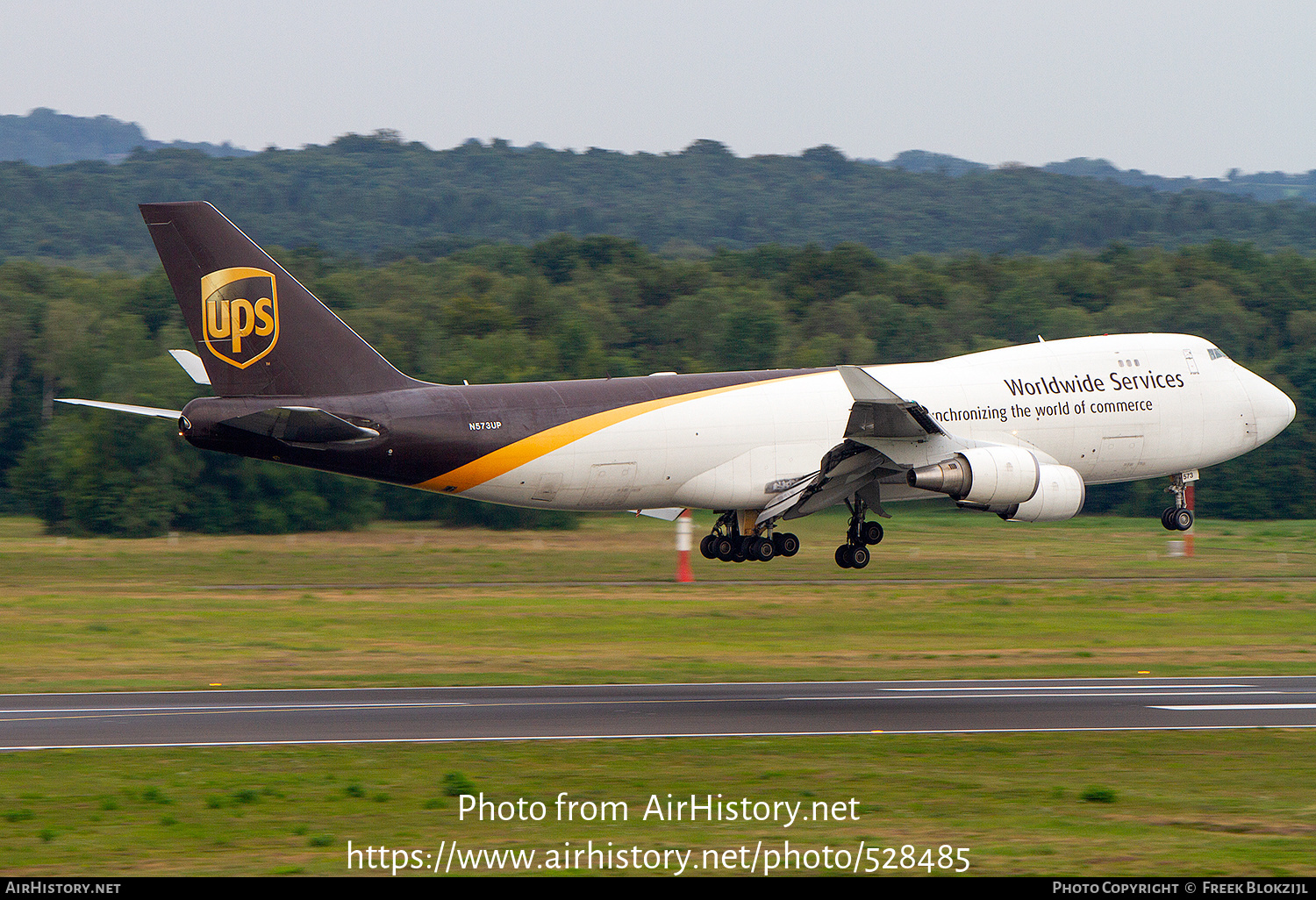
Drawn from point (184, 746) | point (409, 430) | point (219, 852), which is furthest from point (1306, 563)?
point (219, 852)

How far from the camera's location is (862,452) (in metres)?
35.7

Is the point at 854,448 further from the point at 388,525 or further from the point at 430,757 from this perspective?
the point at 388,525

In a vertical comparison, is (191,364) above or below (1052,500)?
above

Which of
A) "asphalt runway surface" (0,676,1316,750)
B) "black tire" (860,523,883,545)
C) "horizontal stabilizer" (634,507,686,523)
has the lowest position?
"asphalt runway surface" (0,676,1316,750)

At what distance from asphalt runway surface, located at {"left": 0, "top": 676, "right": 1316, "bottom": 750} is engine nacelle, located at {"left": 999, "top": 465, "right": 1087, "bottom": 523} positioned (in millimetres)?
8880

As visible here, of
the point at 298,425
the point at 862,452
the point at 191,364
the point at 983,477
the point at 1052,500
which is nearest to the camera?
the point at 298,425

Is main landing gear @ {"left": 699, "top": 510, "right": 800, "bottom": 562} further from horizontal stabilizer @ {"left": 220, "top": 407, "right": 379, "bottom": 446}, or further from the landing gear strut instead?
horizontal stabilizer @ {"left": 220, "top": 407, "right": 379, "bottom": 446}

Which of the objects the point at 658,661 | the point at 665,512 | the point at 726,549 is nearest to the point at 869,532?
the point at 726,549

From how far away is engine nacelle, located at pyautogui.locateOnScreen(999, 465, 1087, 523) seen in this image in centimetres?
3525

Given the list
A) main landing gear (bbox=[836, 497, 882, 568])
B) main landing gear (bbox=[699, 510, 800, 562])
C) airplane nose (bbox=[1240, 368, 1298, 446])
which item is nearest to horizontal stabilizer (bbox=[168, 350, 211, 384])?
main landing gear (bbox=[699, 510, 800, 562])

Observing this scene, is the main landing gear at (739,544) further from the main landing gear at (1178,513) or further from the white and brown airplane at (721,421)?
the main landing gear at (1178,513)

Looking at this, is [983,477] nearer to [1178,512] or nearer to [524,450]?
[1178,512]

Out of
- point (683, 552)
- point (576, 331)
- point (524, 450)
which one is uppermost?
point (576, 331)

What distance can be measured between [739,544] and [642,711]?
15382mm
